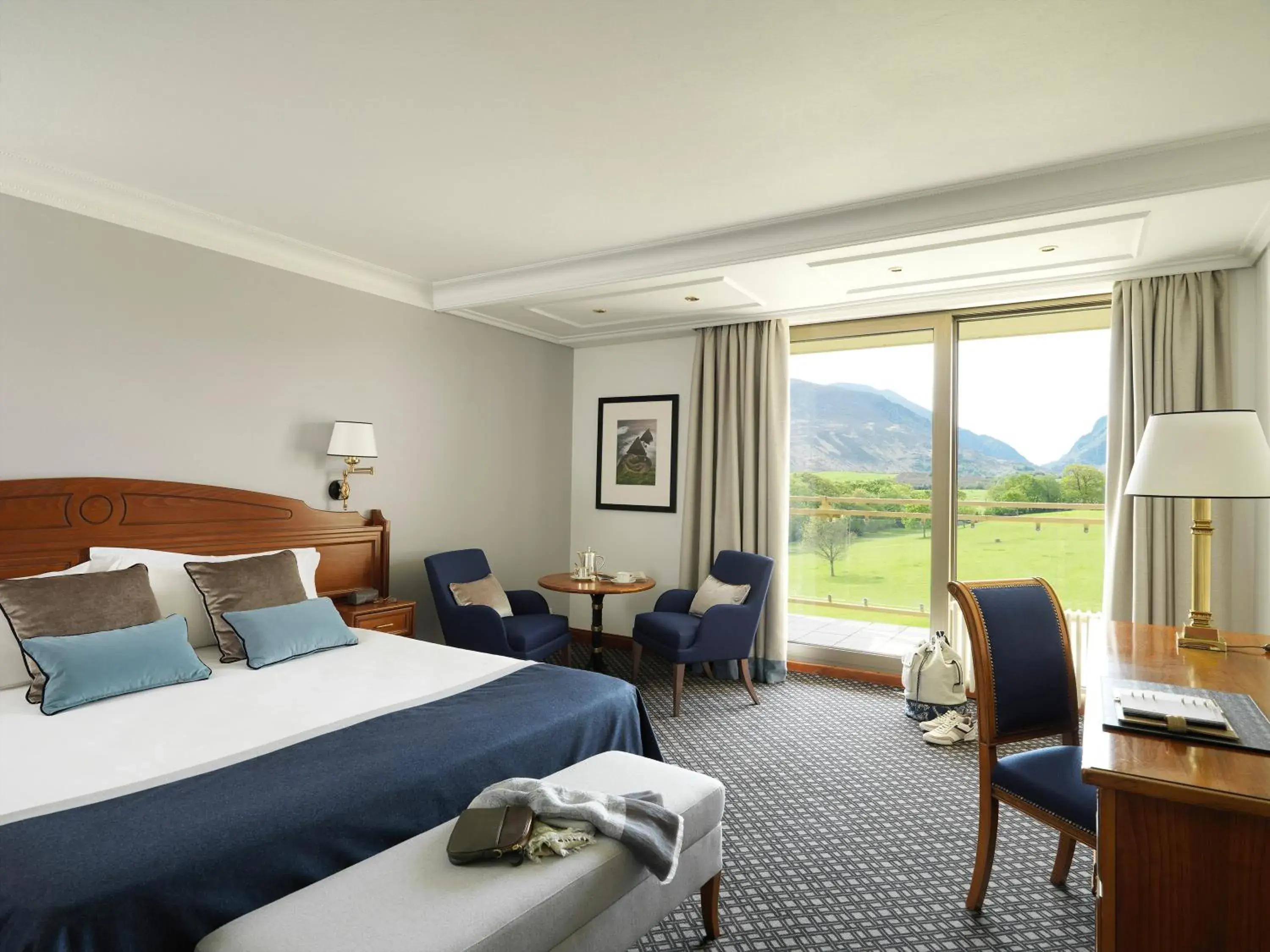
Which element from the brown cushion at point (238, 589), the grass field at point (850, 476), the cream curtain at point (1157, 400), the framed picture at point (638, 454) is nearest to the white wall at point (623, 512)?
the framed picture at point (638, 454)

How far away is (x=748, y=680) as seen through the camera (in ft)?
14.9

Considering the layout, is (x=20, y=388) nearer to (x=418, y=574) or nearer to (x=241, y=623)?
(x=241, y=623)

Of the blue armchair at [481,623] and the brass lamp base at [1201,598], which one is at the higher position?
the brass lamp base at [1201,598]

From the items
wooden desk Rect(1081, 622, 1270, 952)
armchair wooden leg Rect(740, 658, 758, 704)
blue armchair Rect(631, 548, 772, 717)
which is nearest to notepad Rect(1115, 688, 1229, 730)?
wooden desk Rect(1081, 622, 1270, 952)

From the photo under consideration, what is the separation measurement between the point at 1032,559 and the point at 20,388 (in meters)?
5.36

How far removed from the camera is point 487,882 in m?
1.64

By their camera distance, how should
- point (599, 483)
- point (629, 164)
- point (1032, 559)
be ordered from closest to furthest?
1. point (629, 164)
2. point (1032, 559)
3. point (599, 483)

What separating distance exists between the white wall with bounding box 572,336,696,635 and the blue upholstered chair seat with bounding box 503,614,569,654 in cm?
117

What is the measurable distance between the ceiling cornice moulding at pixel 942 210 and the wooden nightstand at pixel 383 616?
2015 millimetres

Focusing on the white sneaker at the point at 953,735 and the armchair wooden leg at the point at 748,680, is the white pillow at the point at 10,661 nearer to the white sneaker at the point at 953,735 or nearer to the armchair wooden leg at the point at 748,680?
the armchair wooden leg at the point at 748,680

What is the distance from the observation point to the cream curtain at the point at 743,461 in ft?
16.5

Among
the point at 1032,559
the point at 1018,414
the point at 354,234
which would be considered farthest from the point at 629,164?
the point at 1032,559

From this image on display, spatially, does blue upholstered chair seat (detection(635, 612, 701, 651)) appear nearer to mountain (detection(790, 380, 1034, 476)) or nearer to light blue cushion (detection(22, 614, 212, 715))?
mountain (detection(790, 380, 1034, 476))

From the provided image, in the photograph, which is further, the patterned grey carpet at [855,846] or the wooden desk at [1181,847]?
the patterned grey carpet at [855,846]
